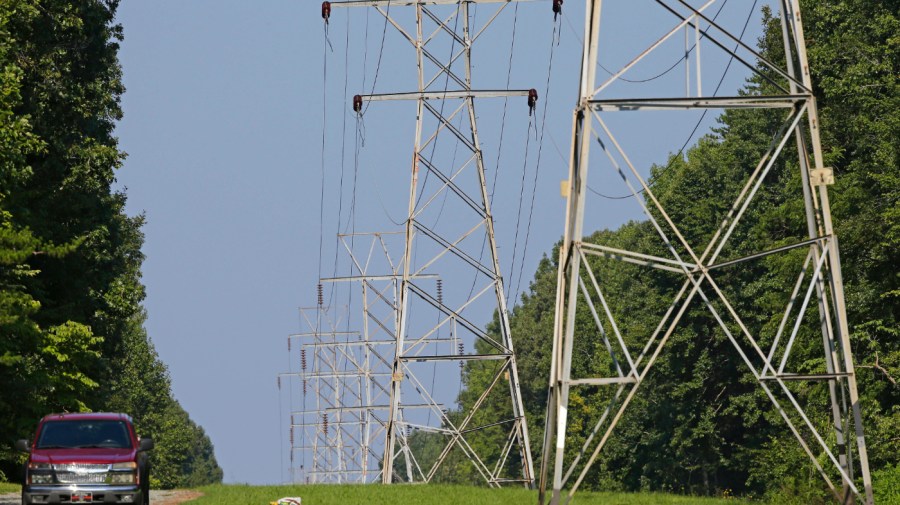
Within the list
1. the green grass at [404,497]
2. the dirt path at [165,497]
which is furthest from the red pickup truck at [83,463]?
the dirt path at [165,497]

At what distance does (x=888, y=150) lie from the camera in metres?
42.2

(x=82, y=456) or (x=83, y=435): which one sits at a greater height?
(x=83, y=435)

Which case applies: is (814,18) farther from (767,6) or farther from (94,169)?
(94,169)

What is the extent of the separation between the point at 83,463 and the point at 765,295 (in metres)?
39.4

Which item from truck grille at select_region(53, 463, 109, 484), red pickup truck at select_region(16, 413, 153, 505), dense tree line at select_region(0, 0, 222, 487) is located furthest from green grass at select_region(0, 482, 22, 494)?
truck grille at select_region(53, 463, 109, 484)

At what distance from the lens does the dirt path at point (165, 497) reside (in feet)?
104

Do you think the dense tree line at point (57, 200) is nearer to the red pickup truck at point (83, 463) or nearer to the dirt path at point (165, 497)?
the dirt path at point (165, 497)

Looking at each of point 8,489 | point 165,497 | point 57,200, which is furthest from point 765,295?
point 165,497

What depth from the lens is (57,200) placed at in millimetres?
44125

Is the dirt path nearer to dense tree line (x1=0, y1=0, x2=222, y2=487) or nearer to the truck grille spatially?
dense tree line (x1=0, y1=0, x2=222, y2=487)

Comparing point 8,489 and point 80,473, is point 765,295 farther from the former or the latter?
point 80,473

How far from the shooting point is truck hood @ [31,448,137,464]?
2417 cm

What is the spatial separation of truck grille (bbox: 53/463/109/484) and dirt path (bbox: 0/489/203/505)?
20.5 feet

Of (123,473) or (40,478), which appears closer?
(40,478)
